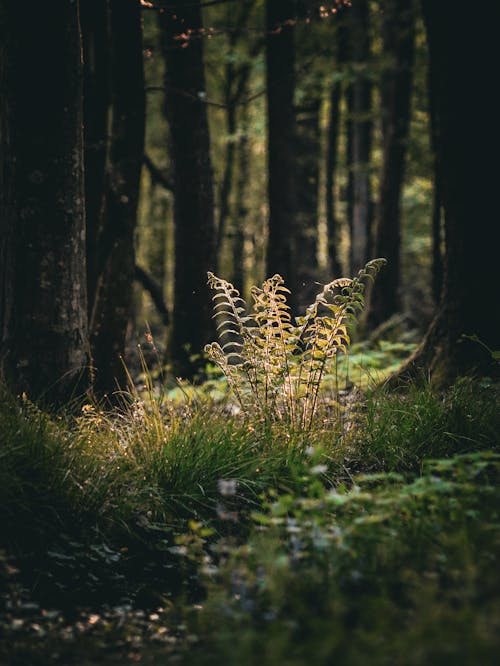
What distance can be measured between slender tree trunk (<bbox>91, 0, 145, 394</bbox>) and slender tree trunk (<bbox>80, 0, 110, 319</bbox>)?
0.61 meters

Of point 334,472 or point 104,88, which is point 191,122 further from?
point 334,472

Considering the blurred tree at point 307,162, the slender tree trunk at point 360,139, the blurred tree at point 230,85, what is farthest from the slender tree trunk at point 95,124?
the blurred tree at point 230,85

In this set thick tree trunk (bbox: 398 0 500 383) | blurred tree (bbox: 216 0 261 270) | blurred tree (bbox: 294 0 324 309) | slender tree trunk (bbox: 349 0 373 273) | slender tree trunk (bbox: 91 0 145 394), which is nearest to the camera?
thick tree trunk (bbox: 398 0 500 383)

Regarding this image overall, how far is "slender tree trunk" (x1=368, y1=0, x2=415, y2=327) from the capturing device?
1303 cm

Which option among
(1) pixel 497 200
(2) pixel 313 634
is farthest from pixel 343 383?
(2) pixel 313 634

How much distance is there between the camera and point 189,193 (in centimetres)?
925

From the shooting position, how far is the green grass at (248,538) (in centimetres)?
264

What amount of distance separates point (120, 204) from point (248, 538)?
13.1 feet

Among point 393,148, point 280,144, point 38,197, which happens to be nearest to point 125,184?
point 38,197

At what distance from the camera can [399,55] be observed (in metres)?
13.4

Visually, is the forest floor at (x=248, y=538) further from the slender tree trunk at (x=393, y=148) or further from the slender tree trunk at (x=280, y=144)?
the slender tree trunk at (x=393, y=148)

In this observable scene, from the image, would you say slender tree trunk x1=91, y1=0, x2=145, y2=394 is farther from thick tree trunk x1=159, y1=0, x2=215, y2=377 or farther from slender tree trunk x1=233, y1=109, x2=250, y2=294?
slender tree trunk x1=233, y1=109, x2=250, y2=294

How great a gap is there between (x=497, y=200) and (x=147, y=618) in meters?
4.89

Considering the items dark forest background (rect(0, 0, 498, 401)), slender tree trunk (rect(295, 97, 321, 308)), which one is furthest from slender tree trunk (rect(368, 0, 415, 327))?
slender tree trunk (rect(295, 97, 321, 308))
